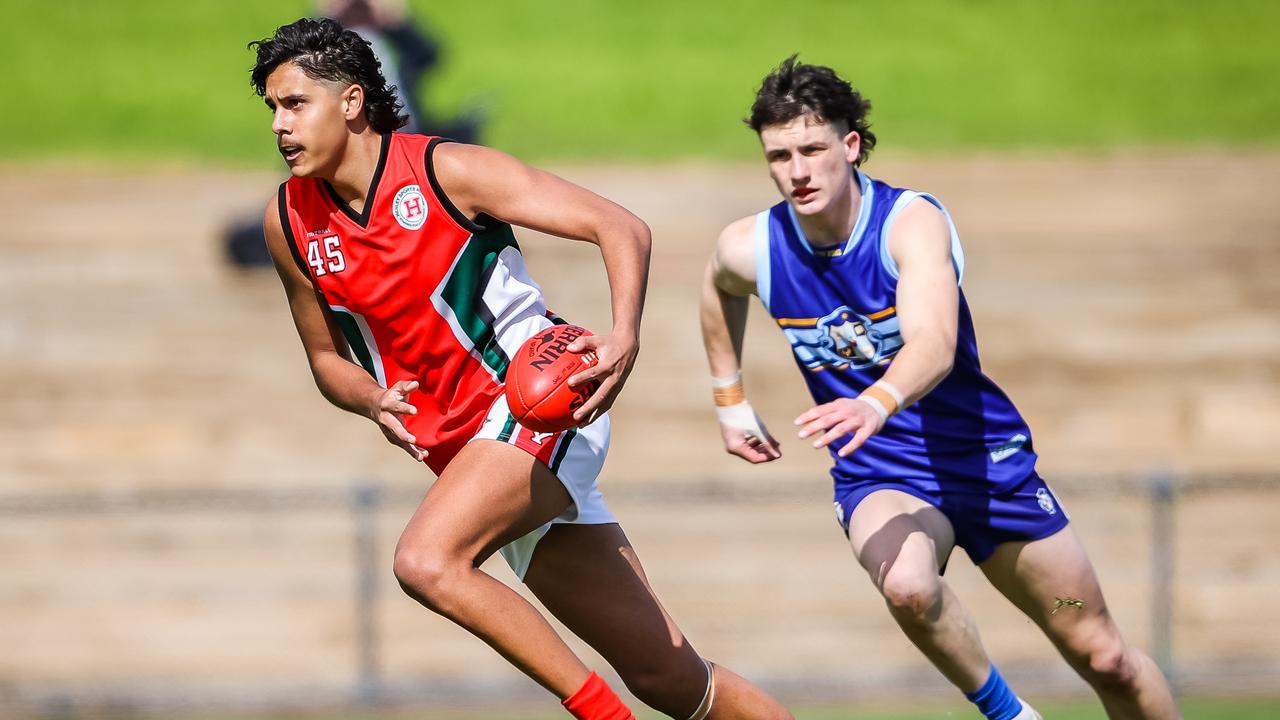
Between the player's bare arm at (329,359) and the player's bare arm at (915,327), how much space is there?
3.68 feet

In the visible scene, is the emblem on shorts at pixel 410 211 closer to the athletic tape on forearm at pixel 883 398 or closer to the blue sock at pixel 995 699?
the athletic tape on forearm at pixel 883 398

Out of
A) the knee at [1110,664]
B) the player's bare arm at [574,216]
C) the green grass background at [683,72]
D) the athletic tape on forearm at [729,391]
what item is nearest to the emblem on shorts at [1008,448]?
the knee at [1110,664]

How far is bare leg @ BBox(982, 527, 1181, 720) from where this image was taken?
466 centimetres

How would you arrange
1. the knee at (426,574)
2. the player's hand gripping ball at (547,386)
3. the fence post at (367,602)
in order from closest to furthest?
the knee at (426,574) < the player's hand gripping ball at (547,386) < the fence post at (367,602)

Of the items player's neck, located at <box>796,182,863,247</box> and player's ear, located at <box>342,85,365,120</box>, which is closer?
player's ear, located at <box>342,85,365,120</box>

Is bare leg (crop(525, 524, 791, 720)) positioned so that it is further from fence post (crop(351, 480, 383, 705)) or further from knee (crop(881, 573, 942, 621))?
fence post (crop(351, 480, 383, 705))

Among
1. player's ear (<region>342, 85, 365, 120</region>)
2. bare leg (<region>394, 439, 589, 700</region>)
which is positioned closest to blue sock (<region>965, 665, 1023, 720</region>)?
bare leg (<region>394, 439, 589, 700</region>)

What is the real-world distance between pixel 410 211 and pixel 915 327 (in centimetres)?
147

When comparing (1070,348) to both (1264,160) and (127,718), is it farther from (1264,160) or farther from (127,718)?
(127,718)

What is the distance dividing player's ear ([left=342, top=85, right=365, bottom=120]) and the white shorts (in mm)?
913

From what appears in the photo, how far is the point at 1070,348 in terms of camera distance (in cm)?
1229

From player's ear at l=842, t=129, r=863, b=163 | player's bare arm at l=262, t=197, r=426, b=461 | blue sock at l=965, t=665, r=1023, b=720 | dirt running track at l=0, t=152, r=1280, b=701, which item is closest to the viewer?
player's bare arm at l=262, t=197, r=426, b=461

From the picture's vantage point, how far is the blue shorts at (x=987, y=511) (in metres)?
4.68

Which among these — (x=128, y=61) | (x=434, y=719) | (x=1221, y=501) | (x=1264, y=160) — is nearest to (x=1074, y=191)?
(x=1264, y=160)
